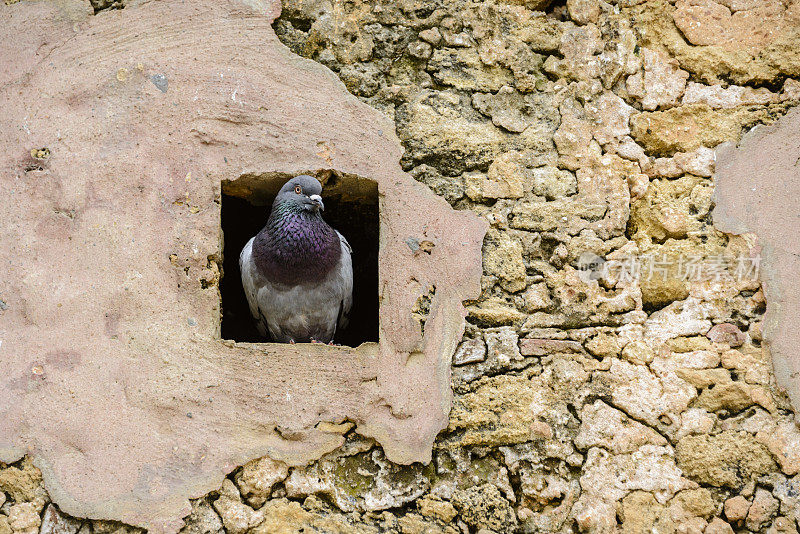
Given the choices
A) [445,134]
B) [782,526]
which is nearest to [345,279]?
[445,134]

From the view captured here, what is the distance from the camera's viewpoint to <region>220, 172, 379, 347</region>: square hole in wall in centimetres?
339

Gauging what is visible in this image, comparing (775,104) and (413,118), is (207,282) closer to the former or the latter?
(413,118)

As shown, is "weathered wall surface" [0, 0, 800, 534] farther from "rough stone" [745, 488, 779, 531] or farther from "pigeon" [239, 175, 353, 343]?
"pigeon" [239, 175, 353, 343]

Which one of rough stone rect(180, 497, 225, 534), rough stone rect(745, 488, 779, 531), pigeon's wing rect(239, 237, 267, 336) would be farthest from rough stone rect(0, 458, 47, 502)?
rough stone rect(745, 488, 779, 531)

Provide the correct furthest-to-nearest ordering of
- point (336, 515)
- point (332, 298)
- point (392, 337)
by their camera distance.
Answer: point (332, 298) → point (392, 337) → point (336, 515)

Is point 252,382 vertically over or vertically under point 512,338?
under

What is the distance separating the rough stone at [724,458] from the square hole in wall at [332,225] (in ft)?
5.28

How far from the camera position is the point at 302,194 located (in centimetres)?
338

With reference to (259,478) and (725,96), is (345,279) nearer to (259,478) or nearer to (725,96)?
(259,478)

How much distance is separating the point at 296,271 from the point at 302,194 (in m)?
0.39

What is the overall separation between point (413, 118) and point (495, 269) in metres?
0.72

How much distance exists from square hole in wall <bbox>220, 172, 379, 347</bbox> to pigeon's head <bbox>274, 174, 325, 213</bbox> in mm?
37

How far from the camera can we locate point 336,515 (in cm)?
281

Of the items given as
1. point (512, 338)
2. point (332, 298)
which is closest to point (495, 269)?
point (512, 338)
